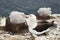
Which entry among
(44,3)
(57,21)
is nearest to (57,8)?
(44,3)

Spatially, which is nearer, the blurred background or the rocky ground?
the rocky ground

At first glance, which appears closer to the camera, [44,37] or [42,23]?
[44,37]

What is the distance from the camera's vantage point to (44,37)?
699 cm

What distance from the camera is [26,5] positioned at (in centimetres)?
1394

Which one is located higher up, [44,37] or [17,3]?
[17,3]

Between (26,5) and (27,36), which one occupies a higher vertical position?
(26,5)

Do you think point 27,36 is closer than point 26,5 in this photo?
Yes

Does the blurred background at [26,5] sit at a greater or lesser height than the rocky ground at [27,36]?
greater

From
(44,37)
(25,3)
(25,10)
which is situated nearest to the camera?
(44,37)

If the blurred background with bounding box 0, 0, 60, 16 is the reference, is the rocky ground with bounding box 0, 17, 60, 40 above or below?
below

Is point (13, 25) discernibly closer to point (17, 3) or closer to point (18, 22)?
point (18, 22)

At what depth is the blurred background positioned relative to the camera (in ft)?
43.6

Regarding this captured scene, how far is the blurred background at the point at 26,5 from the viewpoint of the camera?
523 inches

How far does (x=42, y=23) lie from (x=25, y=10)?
5.81m
